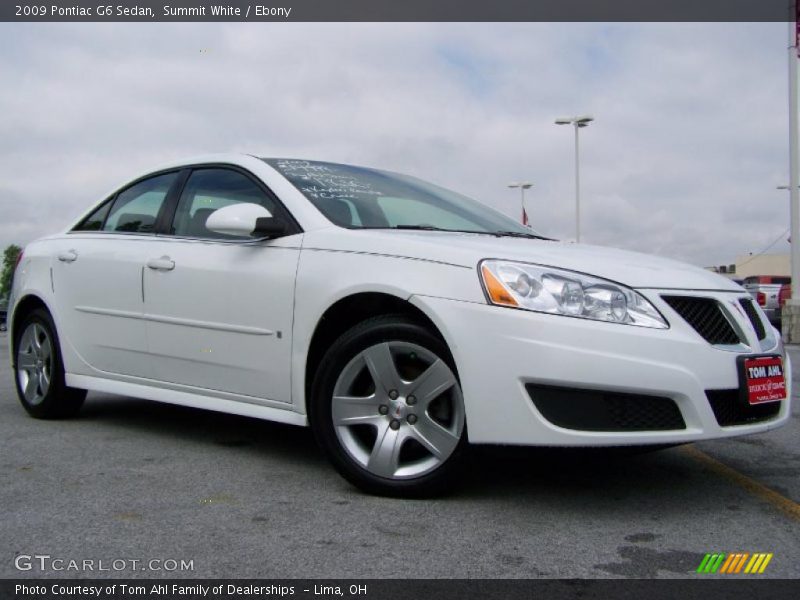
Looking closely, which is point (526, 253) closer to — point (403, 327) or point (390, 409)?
point (403, 327)

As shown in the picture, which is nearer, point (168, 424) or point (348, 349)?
point (348, 349)

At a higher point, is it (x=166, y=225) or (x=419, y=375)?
(x=166, y=225)

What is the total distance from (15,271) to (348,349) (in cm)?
322

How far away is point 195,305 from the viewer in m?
4.09

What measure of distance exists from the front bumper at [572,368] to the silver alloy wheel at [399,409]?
0.14 meters

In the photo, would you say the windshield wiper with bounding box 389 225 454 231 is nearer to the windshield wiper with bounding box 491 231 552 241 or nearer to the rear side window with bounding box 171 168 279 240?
the windshield wiper with bounding box 491 231 552 241

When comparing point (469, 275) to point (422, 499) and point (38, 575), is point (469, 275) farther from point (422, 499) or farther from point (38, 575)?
point (38, 575)

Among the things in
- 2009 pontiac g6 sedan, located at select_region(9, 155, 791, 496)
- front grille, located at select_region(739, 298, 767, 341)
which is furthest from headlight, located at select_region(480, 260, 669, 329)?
front grille, located at select_region(739, 298, 767, 341)

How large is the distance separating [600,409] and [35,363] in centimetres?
371

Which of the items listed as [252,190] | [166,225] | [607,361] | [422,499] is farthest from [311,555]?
[166,225]

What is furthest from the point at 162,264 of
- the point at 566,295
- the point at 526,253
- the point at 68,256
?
the point at 566,295

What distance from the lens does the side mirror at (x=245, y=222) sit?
12.3 feet

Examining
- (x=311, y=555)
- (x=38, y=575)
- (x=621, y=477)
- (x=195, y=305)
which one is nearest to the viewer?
(x=38, y=575)

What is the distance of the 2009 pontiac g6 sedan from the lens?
305 cm
